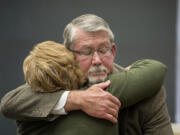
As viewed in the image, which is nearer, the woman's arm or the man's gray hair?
the woman's arm

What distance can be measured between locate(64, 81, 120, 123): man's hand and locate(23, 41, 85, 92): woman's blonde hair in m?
0.08

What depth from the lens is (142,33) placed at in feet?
8.56

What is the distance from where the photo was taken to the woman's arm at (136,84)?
858mm

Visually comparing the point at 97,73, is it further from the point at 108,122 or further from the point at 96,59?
the point at 108,122

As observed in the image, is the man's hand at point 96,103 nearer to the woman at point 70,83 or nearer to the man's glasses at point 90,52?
Result: the woman at point 70,83

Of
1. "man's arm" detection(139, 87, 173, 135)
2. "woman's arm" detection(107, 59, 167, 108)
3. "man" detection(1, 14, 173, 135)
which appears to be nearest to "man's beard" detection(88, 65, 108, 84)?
"man" detection(1, 14, 173, 135)

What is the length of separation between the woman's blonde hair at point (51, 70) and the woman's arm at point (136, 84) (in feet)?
0.50

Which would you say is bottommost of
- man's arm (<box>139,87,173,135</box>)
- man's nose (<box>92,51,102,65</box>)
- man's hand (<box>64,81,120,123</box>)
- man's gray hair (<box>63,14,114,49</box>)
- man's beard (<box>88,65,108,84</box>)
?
man's arm (<box>139,87,173,135</box>)

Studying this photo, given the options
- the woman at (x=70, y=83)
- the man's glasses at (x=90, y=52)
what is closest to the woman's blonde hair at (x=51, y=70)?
the woman at (x=70, y=83)

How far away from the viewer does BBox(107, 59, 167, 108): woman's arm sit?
86 cm

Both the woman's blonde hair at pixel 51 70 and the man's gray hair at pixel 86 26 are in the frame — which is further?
the man's gray hair at pixel 86 26

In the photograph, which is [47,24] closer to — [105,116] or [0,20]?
[0,20]

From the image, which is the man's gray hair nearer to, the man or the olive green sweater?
the man

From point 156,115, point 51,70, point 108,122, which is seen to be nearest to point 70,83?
point 51,70
